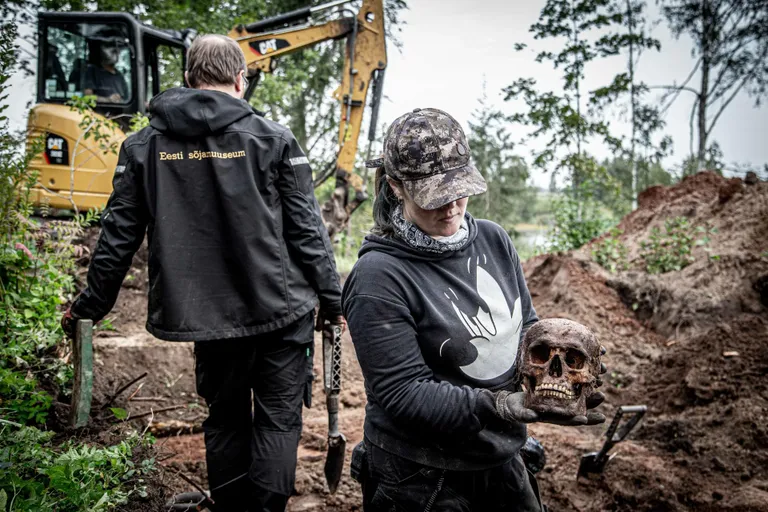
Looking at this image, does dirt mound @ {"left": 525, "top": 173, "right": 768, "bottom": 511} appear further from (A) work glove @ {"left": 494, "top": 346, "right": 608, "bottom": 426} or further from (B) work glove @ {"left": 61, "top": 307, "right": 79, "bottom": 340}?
(B) work glove @ {"left": 61, "top": 307, "right": 79, "bottom": 340}

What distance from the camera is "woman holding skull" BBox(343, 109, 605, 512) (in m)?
1.56

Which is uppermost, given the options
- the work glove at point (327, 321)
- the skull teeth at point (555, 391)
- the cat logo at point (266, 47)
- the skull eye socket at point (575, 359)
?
the cat logo at point (266, 47)

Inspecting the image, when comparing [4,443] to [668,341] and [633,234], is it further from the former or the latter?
[633,234]

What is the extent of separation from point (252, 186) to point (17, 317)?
1.59m

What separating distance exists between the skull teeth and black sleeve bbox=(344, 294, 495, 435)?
0.49ft

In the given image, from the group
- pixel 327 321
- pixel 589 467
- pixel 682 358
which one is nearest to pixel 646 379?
pixel 682 358

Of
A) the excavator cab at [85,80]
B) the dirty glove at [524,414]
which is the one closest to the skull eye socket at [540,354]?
the dirty glove at [524,414]

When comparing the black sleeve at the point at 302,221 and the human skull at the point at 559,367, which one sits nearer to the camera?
the human skull at the point at 559,367

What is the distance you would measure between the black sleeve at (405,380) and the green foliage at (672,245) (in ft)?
21.7

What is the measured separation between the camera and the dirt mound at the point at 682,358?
3.43 m

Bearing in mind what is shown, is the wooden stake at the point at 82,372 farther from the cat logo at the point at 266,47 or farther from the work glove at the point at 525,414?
the cat logo at the point at 266,47

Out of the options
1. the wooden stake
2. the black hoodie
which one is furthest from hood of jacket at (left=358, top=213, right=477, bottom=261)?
the wooden stake

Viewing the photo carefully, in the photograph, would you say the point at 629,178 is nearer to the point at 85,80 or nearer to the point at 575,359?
the point at 85,80

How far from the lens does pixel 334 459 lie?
3.20 meters
